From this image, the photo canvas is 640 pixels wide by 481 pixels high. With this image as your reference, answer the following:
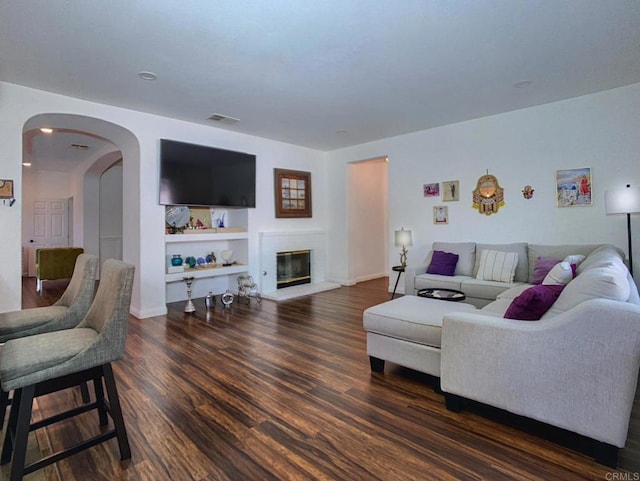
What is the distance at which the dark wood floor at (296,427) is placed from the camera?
5.36ft

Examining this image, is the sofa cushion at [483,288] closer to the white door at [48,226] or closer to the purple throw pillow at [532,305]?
the purple throw pillow at [532,305]

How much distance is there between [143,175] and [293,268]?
3025 mm

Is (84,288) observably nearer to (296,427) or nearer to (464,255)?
(296,427)

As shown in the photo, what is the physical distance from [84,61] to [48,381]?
2.77 m

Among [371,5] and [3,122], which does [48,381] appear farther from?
[3,122]

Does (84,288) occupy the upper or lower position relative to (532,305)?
upper

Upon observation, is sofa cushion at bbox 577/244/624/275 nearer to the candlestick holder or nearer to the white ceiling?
the white ceiling

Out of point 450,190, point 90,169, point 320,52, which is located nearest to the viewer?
point 320,52

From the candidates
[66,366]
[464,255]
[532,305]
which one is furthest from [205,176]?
[532,305]

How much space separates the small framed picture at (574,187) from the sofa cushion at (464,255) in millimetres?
1188

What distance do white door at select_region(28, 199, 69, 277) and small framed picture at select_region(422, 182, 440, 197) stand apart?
8967mm

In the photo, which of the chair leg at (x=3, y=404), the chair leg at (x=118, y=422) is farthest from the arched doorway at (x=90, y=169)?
the chair leg at (x=118, y=422)

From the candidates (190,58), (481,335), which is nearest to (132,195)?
(190,58)

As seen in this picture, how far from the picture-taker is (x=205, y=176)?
16.3ft
